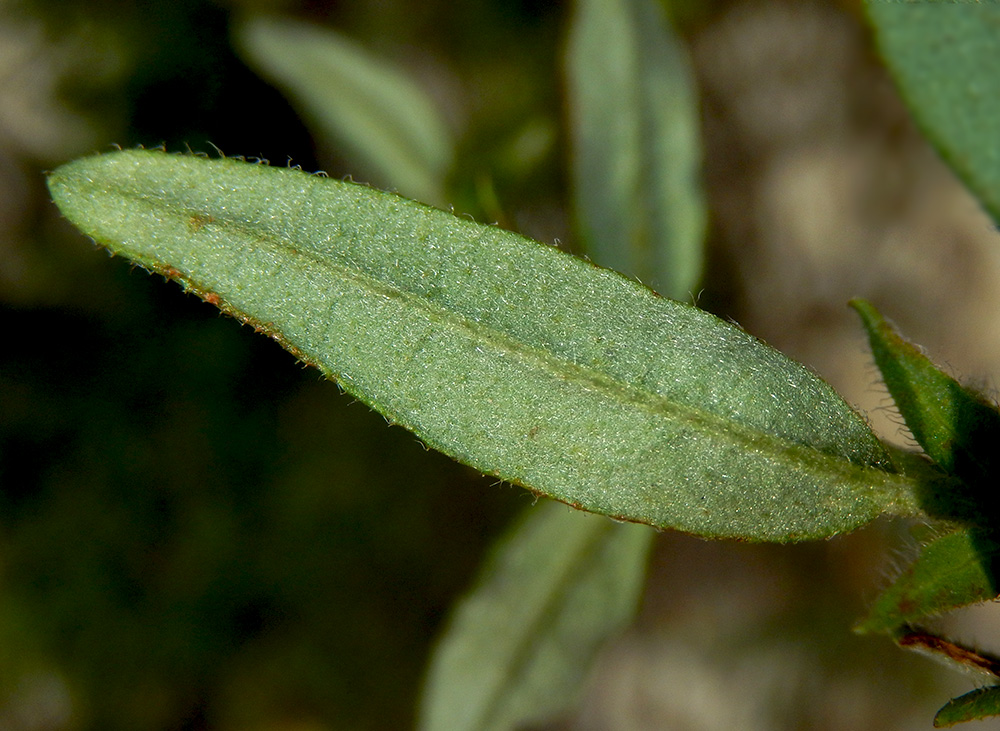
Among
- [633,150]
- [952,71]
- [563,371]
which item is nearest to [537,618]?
[563,371]

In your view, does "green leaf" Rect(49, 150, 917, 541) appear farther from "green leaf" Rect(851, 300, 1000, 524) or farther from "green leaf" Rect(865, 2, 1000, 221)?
"green leaf" Rect(865, 2, 1000, 221)

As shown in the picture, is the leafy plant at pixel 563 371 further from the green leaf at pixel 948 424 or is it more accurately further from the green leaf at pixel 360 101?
the green leaf at pixel 360 101

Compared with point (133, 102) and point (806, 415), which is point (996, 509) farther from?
point (133, 102)

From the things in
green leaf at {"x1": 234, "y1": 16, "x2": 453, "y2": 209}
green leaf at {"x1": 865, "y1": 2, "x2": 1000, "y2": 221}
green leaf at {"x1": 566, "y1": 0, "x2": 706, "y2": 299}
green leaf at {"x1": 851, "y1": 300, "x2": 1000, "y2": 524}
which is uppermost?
green leaf at {"x1": 865, "y1": 2, "x2": 1000, "y2": 221}

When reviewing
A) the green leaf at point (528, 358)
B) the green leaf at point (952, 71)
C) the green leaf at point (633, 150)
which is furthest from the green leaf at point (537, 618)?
the green leaf at point (952, 71)

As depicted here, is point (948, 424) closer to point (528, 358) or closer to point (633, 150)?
point (528, 358)

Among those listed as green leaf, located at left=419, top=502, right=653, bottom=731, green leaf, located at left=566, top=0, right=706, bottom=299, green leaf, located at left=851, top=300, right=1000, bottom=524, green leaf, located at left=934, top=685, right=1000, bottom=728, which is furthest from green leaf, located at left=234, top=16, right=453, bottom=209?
green leaf, located at left=934, top=685, right=1000, bottom=728
